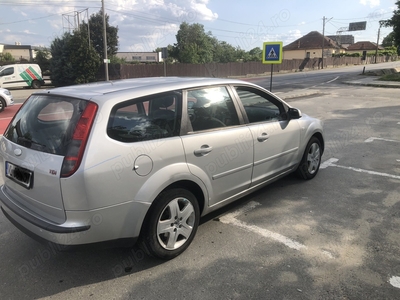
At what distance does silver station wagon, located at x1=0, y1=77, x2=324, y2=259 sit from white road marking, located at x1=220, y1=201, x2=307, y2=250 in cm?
33

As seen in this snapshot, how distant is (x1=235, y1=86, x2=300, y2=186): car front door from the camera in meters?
3.83

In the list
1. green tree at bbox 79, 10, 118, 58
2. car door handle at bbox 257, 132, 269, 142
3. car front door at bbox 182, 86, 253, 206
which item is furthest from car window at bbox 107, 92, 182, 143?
green tree at bbox 79, 10, 118, 58

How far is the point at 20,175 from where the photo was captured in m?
2.80

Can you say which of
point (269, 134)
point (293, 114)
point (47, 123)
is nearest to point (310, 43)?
point (293, 114)

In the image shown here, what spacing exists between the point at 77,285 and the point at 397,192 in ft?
13.9

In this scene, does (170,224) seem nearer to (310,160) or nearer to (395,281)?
(395,281)

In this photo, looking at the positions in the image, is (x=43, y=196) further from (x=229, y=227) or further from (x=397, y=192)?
(x=397, y=192)

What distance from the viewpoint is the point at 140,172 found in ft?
8.73

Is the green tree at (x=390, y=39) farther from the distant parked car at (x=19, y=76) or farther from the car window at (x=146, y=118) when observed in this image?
the car window at (x=146, y=118)

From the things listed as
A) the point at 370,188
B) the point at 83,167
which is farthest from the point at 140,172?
the point at 370,188

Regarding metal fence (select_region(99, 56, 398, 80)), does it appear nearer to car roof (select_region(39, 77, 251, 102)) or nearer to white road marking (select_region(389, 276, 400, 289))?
car roof (select_region(39, 77, 251, 102))

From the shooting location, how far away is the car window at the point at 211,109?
3.23 m

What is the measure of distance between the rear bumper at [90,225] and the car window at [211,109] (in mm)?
1025

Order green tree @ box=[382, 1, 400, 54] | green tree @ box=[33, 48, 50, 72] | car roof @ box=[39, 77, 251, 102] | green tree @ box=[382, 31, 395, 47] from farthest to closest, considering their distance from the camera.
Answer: green tree @ box=[33, 48, 50, 72]
green tree @ box=[382, 31, 395, 47]
green tree @ box=[382, 1, 400, 54]
car roof @ box=[39, 77, 251, 102]
